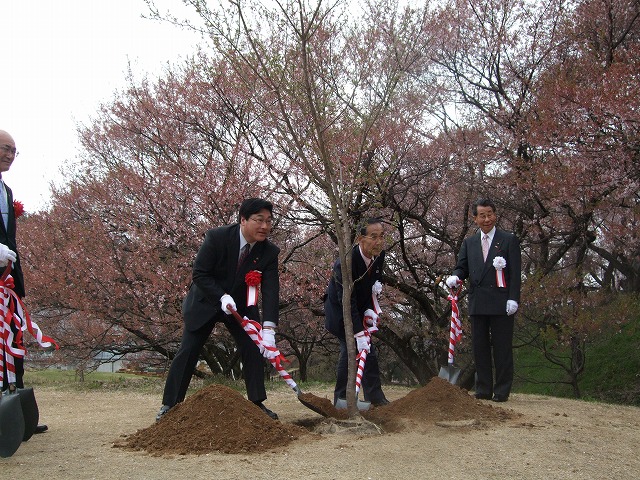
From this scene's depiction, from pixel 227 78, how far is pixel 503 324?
563 cm

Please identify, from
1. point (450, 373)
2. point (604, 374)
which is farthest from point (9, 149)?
point (604, 374)

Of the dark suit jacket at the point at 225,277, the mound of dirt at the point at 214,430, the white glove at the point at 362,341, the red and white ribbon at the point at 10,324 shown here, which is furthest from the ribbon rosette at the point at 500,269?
the red and white ribbon at the point at 10,324

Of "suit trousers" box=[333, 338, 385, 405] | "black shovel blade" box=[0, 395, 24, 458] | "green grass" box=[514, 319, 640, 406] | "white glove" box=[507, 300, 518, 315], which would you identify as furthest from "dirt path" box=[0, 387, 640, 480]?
"green grass" box=[514, 319, 640, 406]

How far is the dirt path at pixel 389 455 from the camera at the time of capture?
293cm

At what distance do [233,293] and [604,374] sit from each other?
9746mm

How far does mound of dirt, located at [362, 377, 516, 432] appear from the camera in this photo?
13.4ft

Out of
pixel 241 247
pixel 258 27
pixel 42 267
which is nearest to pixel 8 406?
pixel 241 247

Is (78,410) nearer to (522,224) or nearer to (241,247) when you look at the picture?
(241,247)

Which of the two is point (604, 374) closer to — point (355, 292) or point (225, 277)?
point (355, 292)

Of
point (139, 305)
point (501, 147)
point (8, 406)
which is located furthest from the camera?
point (501, 147)

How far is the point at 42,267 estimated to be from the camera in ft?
28.9

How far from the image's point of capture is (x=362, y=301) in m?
4.86

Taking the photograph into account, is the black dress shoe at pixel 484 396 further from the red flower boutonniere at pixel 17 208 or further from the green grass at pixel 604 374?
the green grass at pixel 604 374

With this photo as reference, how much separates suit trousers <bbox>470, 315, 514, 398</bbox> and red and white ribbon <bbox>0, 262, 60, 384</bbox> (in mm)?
3514
